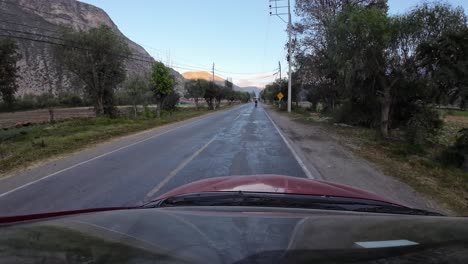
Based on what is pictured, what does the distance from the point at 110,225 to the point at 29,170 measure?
8559 millimetres

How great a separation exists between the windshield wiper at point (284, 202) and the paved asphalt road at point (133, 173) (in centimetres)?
302

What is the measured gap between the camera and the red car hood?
3425 millimetres

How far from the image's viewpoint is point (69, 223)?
2225 millimetres

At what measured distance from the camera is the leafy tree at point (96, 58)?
2889 centimetres

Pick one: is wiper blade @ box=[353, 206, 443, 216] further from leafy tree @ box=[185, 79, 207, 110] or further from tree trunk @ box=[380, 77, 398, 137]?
leafy tree @ box=[185, 79, 207, 110]

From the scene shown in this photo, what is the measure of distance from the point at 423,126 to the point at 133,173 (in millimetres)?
13359

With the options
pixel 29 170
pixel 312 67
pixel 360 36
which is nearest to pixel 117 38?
pixel 312 67

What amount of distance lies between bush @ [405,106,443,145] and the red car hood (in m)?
12.9

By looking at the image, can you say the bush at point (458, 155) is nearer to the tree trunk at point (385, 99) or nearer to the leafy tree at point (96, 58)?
the tree trunk at point (385, 99)

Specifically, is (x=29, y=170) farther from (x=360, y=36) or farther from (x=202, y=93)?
(x=202, y=93)

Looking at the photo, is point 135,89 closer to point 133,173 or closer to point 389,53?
point 389,53

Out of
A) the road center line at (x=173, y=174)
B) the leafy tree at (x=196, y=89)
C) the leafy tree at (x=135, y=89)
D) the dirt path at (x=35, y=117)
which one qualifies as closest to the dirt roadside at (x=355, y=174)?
the road center line at (x=173, y=174)

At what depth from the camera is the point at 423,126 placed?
1600 centimetres

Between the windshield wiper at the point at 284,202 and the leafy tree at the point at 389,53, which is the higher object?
the leafy tree at the point at 389,53
